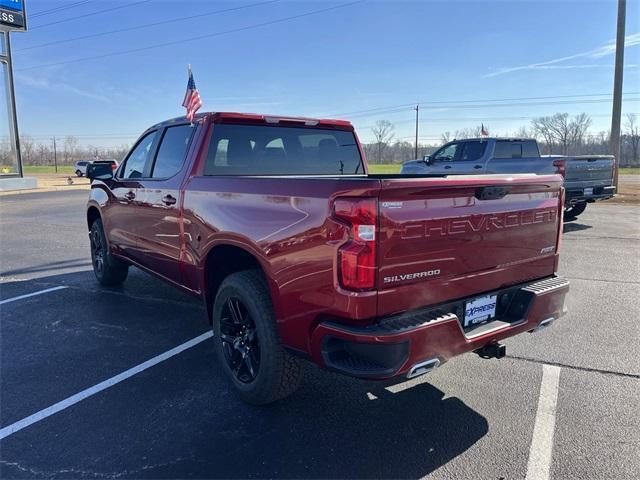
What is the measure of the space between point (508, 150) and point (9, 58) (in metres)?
24.8

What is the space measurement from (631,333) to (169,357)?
4.22 m

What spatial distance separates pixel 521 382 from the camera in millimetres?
3648

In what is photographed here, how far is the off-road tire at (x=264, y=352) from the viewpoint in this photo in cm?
306

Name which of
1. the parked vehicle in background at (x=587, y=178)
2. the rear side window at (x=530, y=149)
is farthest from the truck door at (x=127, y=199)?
the rear side window at (x=530, y=149)

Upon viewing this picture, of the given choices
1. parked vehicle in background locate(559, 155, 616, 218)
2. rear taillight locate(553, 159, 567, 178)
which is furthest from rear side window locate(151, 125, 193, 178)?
parked vehicle in background locate(559, 155, 616, 218)

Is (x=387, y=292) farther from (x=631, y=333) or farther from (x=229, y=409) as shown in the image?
(x=631, y=333)

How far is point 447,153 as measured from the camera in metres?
13.9

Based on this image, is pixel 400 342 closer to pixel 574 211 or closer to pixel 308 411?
pixel 308 411

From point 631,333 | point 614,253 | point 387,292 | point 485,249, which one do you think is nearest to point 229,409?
point 387,292

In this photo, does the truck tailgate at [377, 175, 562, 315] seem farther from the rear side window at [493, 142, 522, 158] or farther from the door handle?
the rear side window at [493, 142, 522, 158]

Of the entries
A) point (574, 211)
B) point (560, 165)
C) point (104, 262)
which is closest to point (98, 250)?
point (104, 262)

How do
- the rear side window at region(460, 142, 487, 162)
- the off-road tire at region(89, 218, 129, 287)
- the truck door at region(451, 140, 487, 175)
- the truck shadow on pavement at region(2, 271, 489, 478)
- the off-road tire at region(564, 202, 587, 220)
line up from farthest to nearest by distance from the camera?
1. the rear side window at region(460, 142, 487, 162)
2. the truck door at region(451, 140, 487, 175)
3. the off-road tire at region(564, 202, 587, 220)
4. the off-road tire at region(89, 218, 129, 287)
5. the truck shadow on pavement at region(2, 271, 489, 478)

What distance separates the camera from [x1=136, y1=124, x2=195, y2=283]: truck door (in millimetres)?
4184

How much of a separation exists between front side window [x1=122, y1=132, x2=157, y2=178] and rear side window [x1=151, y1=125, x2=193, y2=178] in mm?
296
